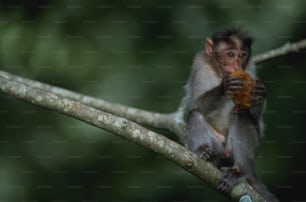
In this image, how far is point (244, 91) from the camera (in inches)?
190

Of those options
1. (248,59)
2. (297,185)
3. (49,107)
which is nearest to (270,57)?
(248,59)

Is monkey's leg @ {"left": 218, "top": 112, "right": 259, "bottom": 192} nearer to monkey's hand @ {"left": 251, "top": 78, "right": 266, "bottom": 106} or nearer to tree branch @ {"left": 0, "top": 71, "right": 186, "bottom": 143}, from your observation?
monkey's hand @ {"left": 251, "top": 78, "right": 266, "bottom": 106}

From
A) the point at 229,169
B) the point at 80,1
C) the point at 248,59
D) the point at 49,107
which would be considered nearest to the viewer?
the point at 49,107

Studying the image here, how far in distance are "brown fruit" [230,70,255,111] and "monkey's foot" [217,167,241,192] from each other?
343 millimetres

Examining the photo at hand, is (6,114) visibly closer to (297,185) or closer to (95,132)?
(95,132)

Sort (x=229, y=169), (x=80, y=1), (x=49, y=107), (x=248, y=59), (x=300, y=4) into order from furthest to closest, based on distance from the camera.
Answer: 1. (x=80, y=1)
2. (x=300, y=4)
3. (x=248, y=59)
4. (x=229, y=169)
5. (x=49, y=107)

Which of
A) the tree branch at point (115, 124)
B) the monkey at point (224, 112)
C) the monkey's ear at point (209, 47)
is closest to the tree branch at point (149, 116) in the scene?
the monkey at point (224, 112)

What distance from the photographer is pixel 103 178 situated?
22.3 ft

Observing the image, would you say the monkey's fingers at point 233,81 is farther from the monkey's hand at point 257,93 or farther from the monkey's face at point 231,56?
the monkey's face at point 231,56

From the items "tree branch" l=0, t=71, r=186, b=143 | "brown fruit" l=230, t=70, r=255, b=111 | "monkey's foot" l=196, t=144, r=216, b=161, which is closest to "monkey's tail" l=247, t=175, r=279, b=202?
"monkey's foot" l=196, t=144, r=216, b=161

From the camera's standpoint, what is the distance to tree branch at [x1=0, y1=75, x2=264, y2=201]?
172 inches

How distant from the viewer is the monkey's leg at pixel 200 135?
203 inches

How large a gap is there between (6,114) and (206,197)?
1527 mm

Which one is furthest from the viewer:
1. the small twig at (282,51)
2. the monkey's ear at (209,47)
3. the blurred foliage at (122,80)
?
the blurred foliage at (122,80)
